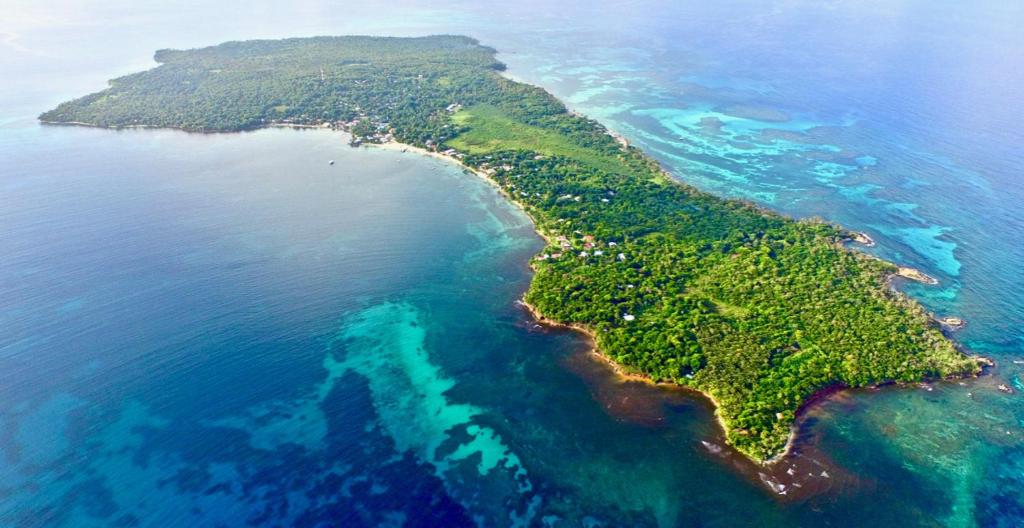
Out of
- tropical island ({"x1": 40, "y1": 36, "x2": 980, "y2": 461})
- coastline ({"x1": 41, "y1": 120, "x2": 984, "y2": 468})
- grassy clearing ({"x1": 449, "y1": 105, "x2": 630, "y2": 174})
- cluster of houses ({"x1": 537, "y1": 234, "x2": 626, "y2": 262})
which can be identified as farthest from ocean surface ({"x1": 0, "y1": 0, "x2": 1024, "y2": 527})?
grassy clearing ({"x1": 449, "y1": 105, "x2": 630, "y2": 174})

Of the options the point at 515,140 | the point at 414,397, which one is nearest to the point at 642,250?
the point at 414,397

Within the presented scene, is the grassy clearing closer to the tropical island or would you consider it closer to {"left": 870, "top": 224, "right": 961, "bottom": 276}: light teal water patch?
the tropical island

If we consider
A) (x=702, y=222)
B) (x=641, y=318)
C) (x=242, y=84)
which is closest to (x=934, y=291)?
(x=702, y=222)

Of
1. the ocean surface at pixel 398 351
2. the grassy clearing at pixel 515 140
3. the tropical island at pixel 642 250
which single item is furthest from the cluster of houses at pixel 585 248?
the grassy clearing at pixel 515 140

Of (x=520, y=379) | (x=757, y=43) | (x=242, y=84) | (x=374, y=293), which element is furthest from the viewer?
(x=757, y=43)

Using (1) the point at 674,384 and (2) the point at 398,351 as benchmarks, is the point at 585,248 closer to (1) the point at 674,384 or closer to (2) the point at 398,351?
(1) the point at 674,384

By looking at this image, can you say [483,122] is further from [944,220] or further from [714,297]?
[944,220]
